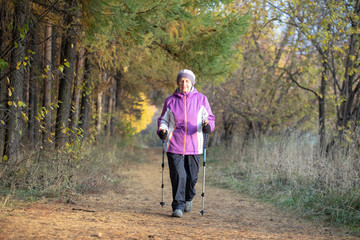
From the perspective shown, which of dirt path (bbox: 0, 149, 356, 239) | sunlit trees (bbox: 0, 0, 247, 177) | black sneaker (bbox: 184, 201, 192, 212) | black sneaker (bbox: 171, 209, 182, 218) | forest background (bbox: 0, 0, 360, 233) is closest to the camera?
dirt path (bbox: 0, 149, 356, 239)

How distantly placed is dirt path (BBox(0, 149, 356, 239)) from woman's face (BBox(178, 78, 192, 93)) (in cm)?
182

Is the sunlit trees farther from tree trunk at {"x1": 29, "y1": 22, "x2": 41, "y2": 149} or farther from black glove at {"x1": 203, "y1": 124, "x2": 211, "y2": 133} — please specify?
black glove at {"x1": 203, "y1": 124, "x2": 211, "y2": 133}

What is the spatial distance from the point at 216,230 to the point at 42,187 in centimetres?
317

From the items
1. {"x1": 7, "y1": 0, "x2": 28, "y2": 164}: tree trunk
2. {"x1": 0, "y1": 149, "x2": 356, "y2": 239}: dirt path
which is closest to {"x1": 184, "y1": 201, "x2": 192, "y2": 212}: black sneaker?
{"x1": 0, "y1": 149, "x2": 356, "y2": 239}: dirt path

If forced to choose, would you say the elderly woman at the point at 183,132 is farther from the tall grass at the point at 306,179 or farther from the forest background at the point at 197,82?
the tall grass at the point at 306,179

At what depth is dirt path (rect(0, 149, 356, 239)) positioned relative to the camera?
13.9ft

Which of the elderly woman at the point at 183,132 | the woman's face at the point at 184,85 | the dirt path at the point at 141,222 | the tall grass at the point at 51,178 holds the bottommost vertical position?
the dirt path at the point at 141,222

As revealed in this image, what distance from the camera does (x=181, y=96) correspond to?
5.97 m

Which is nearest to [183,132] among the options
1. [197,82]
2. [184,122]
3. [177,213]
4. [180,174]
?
[184,122]

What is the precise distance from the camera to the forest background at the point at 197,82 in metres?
6.35

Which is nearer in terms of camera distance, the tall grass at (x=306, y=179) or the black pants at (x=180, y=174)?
the black pants at (x=180, y=174)

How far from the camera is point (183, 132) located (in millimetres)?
5859

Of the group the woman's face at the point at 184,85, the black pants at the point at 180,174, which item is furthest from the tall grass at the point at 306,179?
the woman's face at the point at 184,85

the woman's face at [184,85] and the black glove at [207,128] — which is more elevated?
the woman's face at [184,85]
